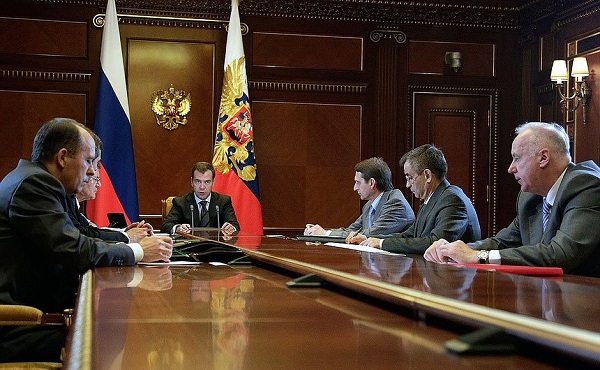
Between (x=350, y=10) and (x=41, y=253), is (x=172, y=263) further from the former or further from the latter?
(x=350, y=10)

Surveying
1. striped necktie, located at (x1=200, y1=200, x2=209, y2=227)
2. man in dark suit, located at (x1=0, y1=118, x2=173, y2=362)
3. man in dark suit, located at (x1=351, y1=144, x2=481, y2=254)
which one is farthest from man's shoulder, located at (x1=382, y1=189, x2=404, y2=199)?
man in dark suit, located at (x1=0, y1=118, x2=173, y2=362)

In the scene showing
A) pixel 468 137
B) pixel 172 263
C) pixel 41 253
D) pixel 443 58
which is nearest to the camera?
pixel 172 263

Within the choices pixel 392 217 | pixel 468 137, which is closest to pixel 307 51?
pixel 468 137

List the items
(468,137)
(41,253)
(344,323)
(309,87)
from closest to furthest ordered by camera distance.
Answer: (344,323), (41,253), (309,87), (468,137)

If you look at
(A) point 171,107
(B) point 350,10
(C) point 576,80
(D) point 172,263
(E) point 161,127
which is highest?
(B) point 350,10

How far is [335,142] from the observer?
7789mm

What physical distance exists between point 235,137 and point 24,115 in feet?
6.46

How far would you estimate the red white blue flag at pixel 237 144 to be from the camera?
710cm

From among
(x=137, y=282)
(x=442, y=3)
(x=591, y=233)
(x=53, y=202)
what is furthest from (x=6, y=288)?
(x=442, y=3)

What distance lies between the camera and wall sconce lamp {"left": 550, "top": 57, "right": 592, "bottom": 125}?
21.8 feet

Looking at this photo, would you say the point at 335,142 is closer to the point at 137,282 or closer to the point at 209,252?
the point at 209,252

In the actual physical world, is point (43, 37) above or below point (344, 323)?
above

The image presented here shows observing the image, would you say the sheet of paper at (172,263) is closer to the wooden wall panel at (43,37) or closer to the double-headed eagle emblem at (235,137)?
the double-headed eagle emblem at (235,137)

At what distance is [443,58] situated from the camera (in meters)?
7.91
